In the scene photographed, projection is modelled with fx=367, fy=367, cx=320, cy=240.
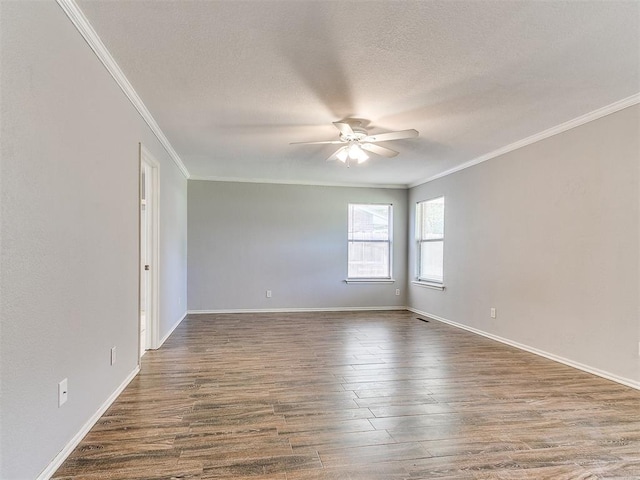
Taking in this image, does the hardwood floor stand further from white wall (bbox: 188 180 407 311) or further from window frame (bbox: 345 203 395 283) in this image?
window frame (bbox: 345 203 395 283)

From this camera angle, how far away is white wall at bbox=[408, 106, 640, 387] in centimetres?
310

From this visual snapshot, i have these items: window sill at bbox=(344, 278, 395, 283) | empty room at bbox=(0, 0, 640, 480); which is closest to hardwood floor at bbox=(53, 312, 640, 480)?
empty room at bbox=(0, 0, 640, 480)

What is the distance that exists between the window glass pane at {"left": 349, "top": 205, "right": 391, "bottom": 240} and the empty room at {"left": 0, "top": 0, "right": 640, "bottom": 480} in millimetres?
1606

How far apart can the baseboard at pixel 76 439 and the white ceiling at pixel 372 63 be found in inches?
90.0

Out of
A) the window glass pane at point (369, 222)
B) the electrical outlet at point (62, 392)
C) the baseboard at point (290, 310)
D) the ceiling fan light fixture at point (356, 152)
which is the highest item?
the ceiling fan light fixture at point (356, 152)

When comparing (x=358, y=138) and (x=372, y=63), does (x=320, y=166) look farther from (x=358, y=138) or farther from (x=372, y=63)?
(x=372, y=63)

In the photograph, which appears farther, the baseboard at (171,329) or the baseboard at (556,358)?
the baseboard at (171,329)

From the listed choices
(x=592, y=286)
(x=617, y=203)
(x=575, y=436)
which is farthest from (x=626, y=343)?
(x=575, y=436)

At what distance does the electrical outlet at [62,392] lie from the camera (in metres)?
1.85

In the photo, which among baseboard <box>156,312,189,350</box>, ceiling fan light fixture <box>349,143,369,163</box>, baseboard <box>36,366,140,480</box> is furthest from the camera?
baseboard <box>156,312,189,350</box>

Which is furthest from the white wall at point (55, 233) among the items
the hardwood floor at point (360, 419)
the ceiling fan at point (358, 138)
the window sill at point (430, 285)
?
the window sill at point (430, 285)

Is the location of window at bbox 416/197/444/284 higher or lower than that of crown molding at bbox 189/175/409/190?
lower

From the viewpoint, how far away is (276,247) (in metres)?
6.62

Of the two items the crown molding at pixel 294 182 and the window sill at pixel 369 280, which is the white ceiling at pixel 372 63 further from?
the window sill at pixel 369 280
